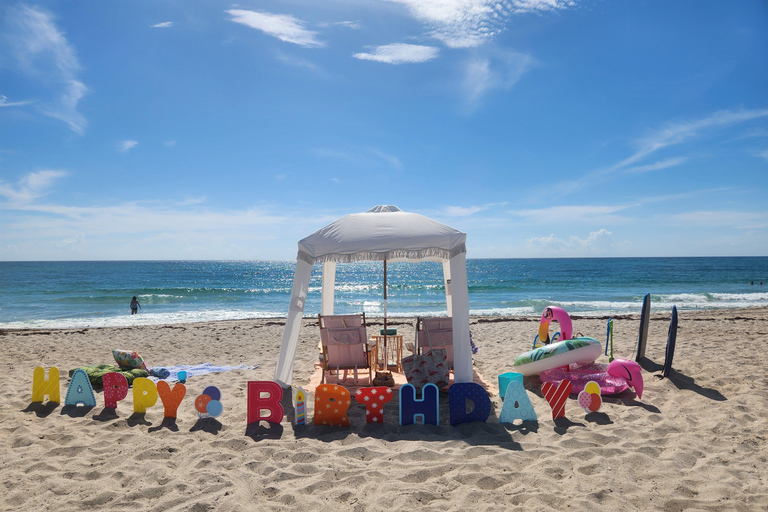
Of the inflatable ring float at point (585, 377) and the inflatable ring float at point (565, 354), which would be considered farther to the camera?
the inflatable ring float at point (565, 354)

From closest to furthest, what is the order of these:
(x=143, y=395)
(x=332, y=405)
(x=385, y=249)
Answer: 1. (x=332, y=405)
2. (x=143, y=395)
3. (x=385, y=249)

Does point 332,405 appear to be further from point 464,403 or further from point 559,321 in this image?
point 559,321

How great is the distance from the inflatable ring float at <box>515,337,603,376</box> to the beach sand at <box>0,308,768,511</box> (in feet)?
1.34

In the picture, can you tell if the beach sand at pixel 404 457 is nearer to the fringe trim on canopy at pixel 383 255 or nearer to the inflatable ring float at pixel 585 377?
the inflatable ring float at pixel 585 377

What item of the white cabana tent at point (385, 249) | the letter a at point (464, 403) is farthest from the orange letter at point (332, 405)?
the white cabana tent at point (385, 249)

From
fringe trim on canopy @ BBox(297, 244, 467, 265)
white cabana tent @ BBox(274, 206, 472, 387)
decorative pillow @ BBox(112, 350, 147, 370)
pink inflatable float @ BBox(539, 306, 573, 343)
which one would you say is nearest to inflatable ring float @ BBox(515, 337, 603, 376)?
pink inflatable float @ BBox(539, 306, 573, 343)

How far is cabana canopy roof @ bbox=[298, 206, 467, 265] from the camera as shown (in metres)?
5.55

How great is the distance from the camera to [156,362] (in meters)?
8.50

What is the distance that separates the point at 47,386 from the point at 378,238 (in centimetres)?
470

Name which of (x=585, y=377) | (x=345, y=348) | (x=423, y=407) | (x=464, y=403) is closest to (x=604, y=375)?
(x=585, y=377)

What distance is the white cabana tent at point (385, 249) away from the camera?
553 cm

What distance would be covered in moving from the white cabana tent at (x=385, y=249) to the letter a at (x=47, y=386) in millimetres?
2724

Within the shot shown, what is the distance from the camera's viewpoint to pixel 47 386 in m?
5.29

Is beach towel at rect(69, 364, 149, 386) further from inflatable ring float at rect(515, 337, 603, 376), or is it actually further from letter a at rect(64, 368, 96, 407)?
inflatable ring float at rect(515, 337, 603, 376)
